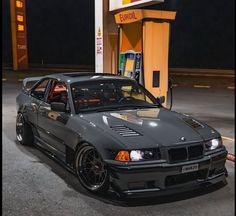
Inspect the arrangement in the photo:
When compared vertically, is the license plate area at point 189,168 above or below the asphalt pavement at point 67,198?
above

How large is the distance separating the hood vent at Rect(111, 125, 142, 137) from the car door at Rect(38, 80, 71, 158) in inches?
29.9

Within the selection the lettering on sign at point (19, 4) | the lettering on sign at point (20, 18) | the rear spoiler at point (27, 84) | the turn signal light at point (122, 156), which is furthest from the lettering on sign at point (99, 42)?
the lettering on sign at point (19, 4)

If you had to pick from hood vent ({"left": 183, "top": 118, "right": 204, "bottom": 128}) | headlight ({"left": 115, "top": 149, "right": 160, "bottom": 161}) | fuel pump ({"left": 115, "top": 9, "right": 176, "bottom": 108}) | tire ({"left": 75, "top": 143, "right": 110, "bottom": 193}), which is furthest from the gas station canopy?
headlight ({"left": 115, "top": 149, "right": 160, "bottom": 161})

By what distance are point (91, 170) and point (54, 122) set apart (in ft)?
3.86

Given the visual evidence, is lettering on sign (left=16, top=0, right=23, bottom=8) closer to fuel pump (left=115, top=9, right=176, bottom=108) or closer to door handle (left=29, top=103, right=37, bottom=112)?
fuel pump (left=115, top=9, right=176, bottom=108)

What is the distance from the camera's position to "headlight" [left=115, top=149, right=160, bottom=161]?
407cm

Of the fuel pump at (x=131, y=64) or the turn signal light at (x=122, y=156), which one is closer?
the turn signal light at (x=122, y=156)

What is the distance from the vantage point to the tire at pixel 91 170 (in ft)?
14.1

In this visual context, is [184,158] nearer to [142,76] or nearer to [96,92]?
[96,92]

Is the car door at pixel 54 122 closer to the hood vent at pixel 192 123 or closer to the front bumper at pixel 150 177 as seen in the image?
the front bumper at pixel 150 177

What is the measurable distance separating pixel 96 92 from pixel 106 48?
15.0ft

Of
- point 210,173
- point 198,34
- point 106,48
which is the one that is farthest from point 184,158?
point 198,34

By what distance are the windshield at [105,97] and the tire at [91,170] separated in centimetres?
75

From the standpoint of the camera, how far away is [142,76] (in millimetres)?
8547
